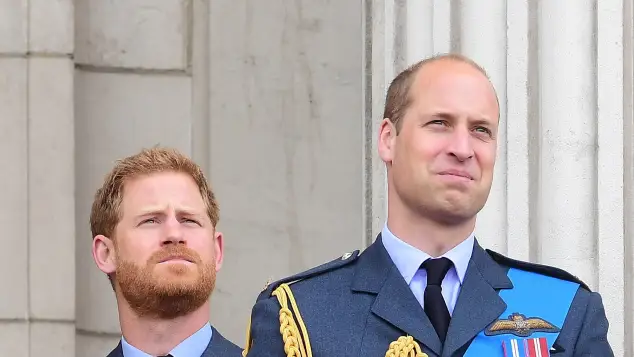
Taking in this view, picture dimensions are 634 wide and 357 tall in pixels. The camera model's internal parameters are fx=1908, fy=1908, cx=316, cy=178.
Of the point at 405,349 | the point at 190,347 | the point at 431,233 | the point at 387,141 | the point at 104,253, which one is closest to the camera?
the point at 405,349

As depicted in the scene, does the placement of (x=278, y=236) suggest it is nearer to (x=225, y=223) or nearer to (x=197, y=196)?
(x=225, y=223)

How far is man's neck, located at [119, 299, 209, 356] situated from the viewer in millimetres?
4828

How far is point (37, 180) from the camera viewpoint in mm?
6137

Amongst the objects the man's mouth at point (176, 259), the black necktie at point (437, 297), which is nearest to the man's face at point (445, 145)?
the black necktie at point (437, 297)

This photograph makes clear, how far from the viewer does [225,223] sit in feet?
20.8

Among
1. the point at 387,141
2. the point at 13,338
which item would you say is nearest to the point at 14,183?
the point at 13,338

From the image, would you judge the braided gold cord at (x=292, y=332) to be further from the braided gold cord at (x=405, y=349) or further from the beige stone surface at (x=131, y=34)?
the beige stone surface at (x=131, y=34)

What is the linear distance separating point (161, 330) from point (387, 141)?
89cm

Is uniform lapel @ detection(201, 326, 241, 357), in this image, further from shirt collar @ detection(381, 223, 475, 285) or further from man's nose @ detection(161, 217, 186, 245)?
shirt collar @ detection(381, 223, 475, 285)

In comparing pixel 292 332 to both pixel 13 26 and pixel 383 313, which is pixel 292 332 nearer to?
pixel 383 313

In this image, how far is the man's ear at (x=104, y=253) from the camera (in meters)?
4.97

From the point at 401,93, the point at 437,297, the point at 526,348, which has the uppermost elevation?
the point at 401,93

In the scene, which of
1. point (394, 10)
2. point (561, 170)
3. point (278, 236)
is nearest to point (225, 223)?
point (278, 236)

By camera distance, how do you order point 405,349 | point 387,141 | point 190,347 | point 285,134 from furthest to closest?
point 285,134 < point 190,347 < point 387,141 < point 405,349
